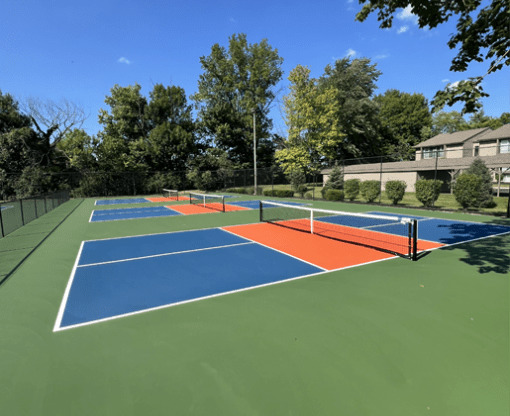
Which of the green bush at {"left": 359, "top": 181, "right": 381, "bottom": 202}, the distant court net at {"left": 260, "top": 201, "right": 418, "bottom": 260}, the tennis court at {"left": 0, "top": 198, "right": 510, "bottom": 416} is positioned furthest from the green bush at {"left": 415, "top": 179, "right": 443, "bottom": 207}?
the tennis court at {"left": 0, "top": 198, "right": 510, "bottom": 416}

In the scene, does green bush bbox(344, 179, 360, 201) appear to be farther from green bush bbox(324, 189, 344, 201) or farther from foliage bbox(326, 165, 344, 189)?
foliage bbox(326, 165, 344, 189)

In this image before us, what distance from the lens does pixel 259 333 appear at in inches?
159

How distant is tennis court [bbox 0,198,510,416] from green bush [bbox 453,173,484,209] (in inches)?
363

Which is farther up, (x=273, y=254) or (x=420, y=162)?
(x=420, y=162)

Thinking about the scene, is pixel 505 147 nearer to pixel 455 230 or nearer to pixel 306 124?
pixel 306 124

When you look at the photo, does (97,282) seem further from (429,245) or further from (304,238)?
(429,245)

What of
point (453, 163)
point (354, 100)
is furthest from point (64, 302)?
point (354, 100)

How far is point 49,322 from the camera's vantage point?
4.53 meters

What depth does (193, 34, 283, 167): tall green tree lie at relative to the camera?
48438 millimetres

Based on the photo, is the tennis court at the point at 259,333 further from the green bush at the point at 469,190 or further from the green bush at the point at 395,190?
the green bush at the point at 395,190

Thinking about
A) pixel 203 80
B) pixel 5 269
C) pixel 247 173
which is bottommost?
pixel 5 269

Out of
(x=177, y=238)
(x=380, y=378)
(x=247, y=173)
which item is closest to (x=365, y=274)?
(x=380, y=378)

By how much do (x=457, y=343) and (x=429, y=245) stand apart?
5.67 meters

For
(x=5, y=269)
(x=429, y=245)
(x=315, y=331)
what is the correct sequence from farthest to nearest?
(x=429, y=245), (x=5, y=269), (x=315, y=331)
